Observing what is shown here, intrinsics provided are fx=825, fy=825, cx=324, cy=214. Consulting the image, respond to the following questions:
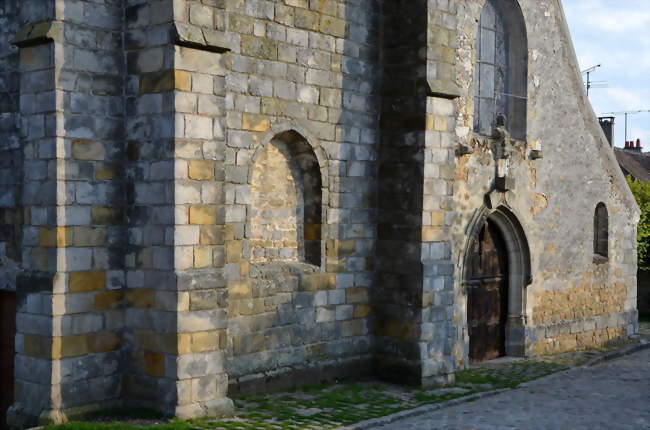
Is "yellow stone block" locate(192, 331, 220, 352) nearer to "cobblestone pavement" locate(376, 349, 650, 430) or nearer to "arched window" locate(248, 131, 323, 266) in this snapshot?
"arched window" locate(248, 131, 323, 266)

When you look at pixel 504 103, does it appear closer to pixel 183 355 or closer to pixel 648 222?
pixel 183 355

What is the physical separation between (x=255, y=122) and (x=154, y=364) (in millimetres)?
2837

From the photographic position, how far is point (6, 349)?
8.48m

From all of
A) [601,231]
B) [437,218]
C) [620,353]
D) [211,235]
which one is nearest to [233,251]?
[211,235]

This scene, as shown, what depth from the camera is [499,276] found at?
13.1 m

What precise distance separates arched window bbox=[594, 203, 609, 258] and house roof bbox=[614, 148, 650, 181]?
12857 millimetres

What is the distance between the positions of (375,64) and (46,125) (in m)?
4.46

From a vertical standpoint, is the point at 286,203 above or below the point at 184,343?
above

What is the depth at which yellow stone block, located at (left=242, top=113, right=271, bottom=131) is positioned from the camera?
893 centimetres

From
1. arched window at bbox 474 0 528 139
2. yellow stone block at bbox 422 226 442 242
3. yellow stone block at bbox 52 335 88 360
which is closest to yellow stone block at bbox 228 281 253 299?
yellow stone block at bbox 52 335 88 360

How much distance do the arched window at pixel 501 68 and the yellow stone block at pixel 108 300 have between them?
21.9 ft

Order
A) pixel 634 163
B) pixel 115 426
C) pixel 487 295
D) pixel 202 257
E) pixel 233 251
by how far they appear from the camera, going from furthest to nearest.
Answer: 1. pixel 634 163
2. pixel 487 295
3. pixel 233 251
4. pixel 202 257
5. pixel 115 426

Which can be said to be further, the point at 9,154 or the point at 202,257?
the point at 9,154

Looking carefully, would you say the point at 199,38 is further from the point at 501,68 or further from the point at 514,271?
the point at 514,271
